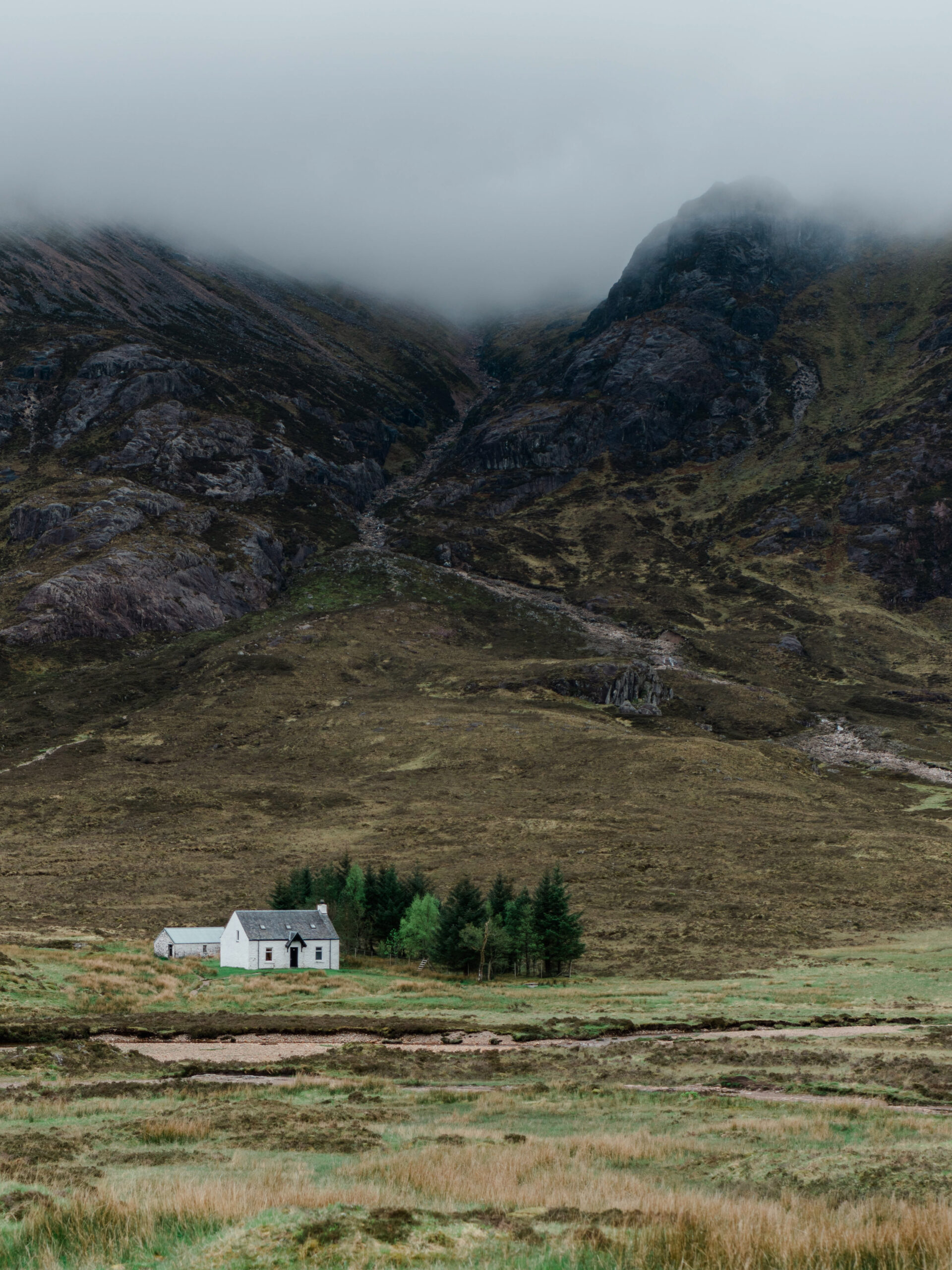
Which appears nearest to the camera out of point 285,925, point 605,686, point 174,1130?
point 174,1130

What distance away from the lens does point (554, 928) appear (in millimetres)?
68125

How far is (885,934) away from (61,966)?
209ft

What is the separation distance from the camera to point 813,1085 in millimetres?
25766

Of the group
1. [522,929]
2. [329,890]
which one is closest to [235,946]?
[329,890]

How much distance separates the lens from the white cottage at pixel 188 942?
69.6 m

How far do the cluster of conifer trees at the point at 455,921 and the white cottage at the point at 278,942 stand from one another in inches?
257

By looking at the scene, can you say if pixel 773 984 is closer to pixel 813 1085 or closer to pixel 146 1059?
pixel 813 1085

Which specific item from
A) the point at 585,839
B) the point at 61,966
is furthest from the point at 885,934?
the point at 61,966

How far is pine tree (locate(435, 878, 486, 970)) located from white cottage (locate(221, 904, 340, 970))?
26.1ft

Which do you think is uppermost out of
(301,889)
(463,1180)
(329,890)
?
(463,1180)

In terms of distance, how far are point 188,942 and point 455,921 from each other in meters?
20.4

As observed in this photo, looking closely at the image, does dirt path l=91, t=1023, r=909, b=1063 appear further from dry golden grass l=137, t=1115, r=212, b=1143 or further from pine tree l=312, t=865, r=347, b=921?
pine tree l=312, t=865, r=347, b=921

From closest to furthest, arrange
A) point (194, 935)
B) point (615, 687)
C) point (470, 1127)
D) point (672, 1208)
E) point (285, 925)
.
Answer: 1. point (672, 1208)
2. point (470, 1127)
3. point (285, 925)
4. point (194, 935)
5. point (615, 687)

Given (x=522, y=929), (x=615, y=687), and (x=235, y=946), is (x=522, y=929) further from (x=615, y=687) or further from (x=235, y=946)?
(x=615, y=687)
